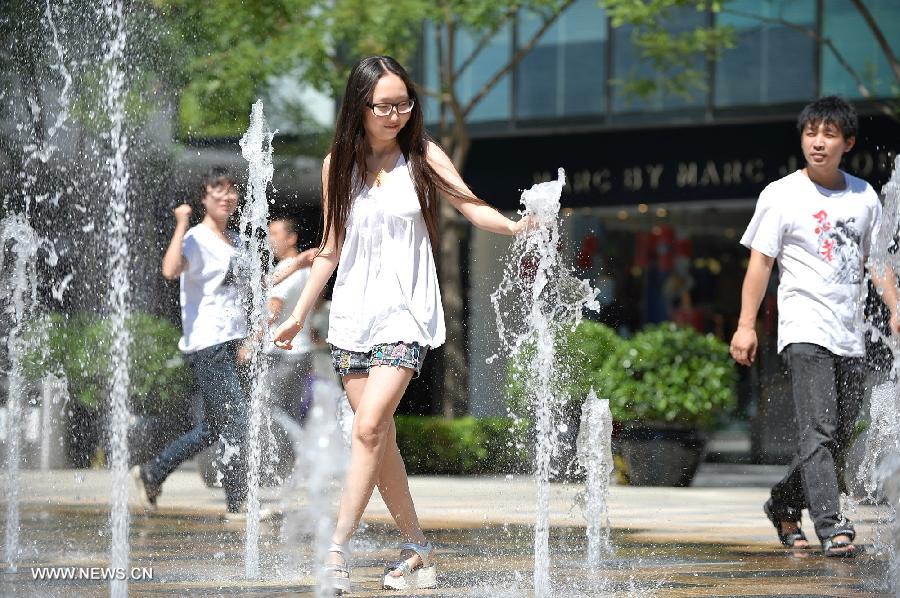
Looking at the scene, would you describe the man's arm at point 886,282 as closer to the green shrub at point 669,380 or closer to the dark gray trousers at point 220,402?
the dark gray trousers at point 220,402

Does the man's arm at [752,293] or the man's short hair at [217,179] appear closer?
the man's arm at [752,293]

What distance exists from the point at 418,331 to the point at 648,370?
22.1ft

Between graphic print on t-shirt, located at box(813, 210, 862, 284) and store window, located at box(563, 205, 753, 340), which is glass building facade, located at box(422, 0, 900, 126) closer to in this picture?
store window, located at box(563, 205, 753, 340)

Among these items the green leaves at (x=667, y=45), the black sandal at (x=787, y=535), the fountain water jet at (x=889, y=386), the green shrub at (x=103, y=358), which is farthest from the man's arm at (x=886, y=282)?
the green shrub at (x=103, y=358)

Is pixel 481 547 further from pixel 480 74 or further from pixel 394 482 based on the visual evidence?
pixel 480 74

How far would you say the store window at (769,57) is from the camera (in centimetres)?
1573

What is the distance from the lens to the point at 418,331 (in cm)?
474

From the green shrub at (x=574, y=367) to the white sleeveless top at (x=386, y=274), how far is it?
627 cm

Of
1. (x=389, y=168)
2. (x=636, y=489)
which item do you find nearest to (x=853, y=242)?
(x=389, y=168)

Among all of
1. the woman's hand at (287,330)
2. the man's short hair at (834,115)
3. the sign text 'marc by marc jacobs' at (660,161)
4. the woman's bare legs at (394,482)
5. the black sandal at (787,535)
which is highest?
the sign text 'marc by marc jacobs' at (660,161)

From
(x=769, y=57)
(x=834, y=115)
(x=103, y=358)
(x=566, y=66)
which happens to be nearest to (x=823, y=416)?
(x=834, y=115)

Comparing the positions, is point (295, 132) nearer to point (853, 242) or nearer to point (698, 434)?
point (698, 434)

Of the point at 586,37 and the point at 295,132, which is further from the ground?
the point at 586,37

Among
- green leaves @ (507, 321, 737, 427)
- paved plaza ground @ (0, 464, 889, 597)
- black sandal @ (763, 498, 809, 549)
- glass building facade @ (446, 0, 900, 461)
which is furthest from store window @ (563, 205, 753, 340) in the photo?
black sandal @ (763, 498, 809, 549)
